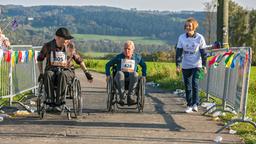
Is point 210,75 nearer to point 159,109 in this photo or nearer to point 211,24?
point 159,109

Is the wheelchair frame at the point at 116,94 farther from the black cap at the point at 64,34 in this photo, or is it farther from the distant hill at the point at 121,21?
the distant hill at the point at 121,21

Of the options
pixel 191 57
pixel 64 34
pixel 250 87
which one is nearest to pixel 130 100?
pixel 191 57

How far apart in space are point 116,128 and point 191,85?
3.20 m

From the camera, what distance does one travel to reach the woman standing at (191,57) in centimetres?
1230

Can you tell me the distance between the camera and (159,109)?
41.9ft

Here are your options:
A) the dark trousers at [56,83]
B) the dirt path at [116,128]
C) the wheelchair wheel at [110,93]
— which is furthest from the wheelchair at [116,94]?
the dark trousers at [56,83]

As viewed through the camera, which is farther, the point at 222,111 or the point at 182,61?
the point at 182,61

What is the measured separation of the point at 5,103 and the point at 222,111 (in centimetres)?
442

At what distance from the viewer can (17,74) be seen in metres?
13.7

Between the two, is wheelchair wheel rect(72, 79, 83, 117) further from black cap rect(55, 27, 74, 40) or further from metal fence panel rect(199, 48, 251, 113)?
metal fence panel rect(199, 48, 251, 113)

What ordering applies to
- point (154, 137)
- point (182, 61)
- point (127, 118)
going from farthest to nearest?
point (182, 61)
point (127, 118)
point (154, 137)

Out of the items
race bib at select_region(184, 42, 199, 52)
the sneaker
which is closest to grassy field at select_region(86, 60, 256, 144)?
race bib at select_region(184, 42, 199, 52)

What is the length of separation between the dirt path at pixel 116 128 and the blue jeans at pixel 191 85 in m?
0.26

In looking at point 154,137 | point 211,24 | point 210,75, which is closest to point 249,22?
point 211,24
